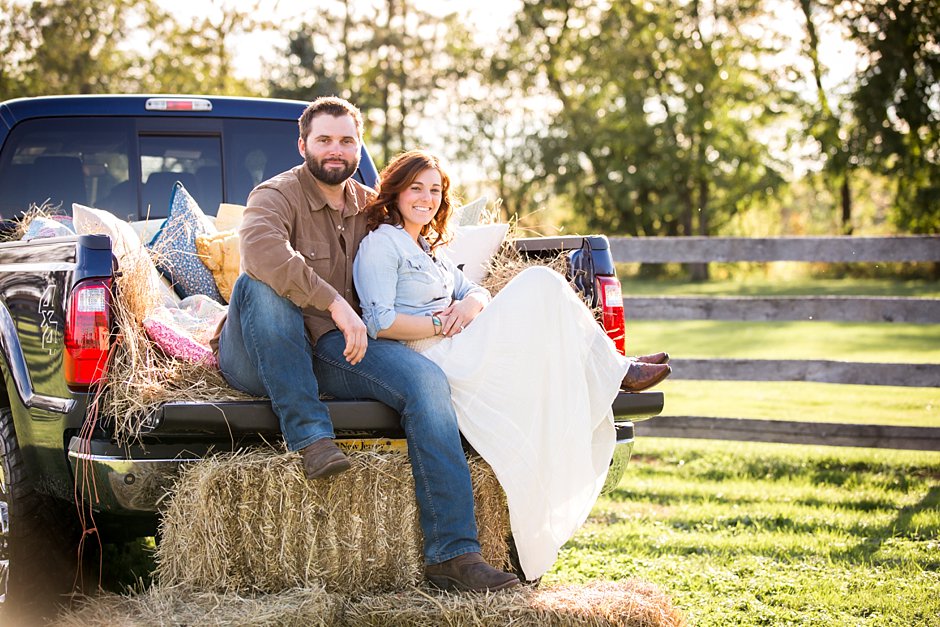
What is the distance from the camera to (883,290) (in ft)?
72.0

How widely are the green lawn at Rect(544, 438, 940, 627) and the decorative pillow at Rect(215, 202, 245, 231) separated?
226cm

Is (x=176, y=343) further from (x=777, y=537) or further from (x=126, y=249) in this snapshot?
(x=777, y=537)

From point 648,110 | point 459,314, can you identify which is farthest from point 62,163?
point 648,110

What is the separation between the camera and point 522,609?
121 inches

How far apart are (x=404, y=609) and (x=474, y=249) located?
1.88m

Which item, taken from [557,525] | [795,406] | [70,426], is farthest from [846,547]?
[795,406]

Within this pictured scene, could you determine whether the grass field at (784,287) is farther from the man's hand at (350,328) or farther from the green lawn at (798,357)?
the man's hand at (350,328)

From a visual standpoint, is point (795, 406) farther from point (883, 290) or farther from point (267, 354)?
point (883, 290)

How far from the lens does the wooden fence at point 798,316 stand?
6773mm

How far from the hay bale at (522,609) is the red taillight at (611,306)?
1.16 metres

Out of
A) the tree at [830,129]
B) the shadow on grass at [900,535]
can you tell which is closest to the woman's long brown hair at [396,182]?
the shadow on grass at [900,535]

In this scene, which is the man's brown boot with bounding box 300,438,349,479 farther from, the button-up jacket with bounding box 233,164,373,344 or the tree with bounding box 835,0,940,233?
the tree with bounding box 835,0,940,233

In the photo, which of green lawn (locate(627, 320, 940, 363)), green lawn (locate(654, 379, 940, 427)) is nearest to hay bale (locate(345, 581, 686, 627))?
green lawn (locate(654, 379, 940, 427))

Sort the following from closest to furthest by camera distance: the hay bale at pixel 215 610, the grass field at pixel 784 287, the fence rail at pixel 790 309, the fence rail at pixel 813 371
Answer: the hay bale at pixel 215 610 < the fence rail at pixel 813 371 < the fence rail at pixel 790 309 < the grass field at pixel 784 287
